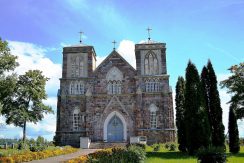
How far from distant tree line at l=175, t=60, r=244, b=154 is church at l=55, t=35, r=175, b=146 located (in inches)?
409

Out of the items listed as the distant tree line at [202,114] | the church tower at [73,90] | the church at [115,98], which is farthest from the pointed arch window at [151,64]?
the distant tree line at [202,114]

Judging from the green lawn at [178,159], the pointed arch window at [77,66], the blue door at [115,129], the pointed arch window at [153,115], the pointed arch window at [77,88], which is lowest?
the green lawn at [178,159]

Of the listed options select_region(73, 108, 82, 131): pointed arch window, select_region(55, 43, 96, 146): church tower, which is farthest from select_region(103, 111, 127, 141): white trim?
select_region(73, 108, 82, 131): pointed arch window

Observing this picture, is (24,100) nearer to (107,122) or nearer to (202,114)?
(107,122)

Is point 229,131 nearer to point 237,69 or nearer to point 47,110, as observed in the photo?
point 237,69

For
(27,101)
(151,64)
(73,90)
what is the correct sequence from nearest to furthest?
(27,101) → (73,90) → (151,64)

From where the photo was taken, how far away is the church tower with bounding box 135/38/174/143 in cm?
3825

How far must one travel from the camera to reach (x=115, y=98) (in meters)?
39.3

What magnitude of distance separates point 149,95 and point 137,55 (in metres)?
5.82

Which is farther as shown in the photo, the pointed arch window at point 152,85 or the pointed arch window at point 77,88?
the pointed arch window at point 77,88

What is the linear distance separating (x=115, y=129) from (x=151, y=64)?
9.90 meters

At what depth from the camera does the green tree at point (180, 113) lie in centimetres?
2805

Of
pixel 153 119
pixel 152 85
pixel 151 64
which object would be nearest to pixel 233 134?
pixel 153 119

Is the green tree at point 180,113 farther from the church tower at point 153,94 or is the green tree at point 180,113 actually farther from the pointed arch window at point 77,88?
the pointed arch window at point 77,88
